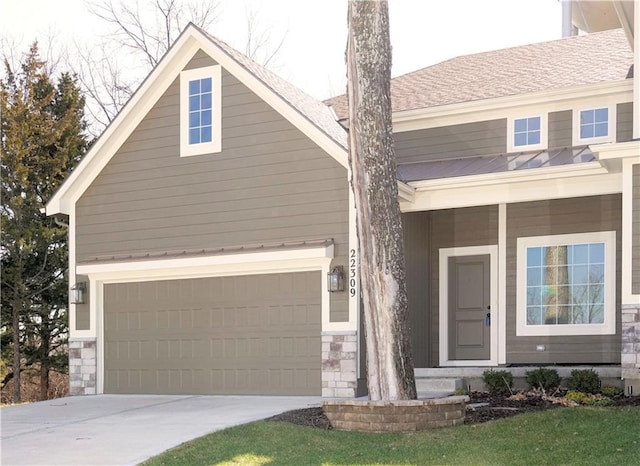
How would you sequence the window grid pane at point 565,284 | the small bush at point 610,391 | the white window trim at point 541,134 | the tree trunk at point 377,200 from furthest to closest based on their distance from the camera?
the white window trim at point 541,134
the window grid pane at point 565,284
the small bush at point 610,391
the tree trunk at point 377,200

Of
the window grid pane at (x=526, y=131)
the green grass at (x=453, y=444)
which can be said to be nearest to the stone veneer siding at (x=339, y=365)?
the green grass at (x=453, y=444)

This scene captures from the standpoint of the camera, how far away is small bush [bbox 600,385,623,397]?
10.8 metres

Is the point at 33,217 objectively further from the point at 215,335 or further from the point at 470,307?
the point at 470,307

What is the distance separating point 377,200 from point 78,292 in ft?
21.3

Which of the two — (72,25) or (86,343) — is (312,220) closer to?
(86,343)

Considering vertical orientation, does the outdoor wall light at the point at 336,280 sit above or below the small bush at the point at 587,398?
above

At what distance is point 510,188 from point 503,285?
209 cm

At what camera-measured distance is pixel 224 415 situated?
10.2 m

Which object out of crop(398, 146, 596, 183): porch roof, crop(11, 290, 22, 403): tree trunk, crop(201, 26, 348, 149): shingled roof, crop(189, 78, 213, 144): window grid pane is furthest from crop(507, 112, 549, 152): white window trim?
crop(11, 290, 22, 403): tree trunk

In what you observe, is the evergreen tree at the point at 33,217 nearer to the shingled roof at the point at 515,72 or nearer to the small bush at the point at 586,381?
the shingled roof at the point at 515,72

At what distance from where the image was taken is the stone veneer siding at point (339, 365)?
11.6 meters

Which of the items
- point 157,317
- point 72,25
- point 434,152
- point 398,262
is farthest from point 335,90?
point 398,262

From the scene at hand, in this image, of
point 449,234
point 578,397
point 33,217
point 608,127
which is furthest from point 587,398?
point 33,217

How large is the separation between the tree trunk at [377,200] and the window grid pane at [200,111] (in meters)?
4.12
